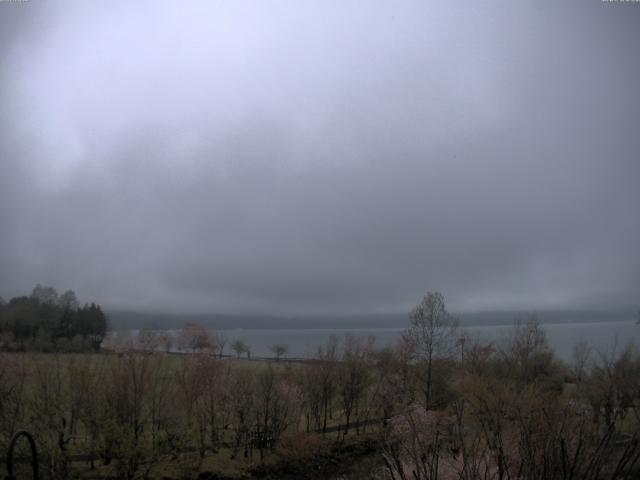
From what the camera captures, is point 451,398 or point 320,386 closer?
point 451,398

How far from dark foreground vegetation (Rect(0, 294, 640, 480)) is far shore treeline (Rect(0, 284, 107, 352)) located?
70.5ft

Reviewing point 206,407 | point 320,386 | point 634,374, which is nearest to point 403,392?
point 320,386

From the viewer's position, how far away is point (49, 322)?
291 ft

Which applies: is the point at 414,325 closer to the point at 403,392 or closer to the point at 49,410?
the point at 403,392

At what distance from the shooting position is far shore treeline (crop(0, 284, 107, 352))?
6800 centimetres

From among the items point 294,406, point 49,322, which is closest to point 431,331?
point 294,406

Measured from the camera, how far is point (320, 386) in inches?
2154

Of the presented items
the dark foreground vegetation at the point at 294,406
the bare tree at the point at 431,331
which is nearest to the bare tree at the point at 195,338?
the dark foreground vegetation at the point at 294,406

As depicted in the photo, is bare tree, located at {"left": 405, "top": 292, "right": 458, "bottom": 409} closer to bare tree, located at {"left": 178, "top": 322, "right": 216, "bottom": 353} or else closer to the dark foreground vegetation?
the dark foreground vegetation

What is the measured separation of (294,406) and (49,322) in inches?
2565

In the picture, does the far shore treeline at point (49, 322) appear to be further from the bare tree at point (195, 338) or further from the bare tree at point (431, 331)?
the bare tree at point (431, 331)

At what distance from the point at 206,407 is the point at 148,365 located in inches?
258

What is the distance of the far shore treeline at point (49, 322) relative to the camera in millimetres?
68000

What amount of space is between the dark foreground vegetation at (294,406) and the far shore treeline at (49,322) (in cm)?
2148
